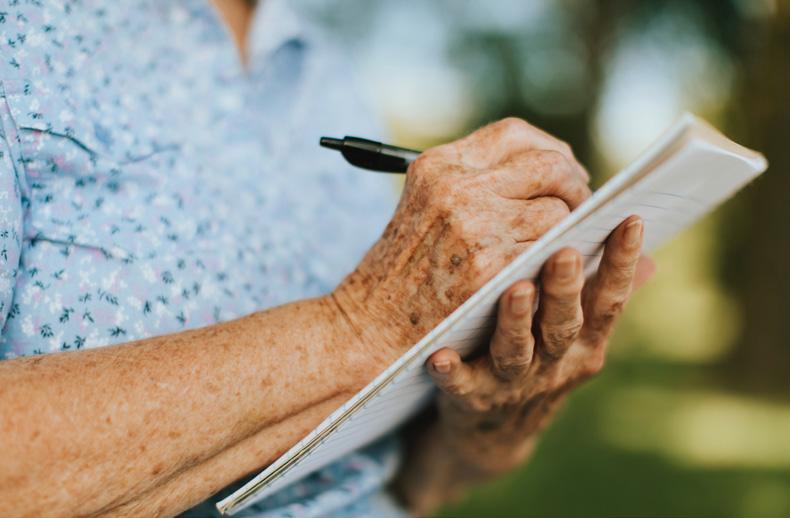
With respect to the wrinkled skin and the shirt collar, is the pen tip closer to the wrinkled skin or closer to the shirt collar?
the wrinkled skin

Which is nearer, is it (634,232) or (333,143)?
(634,232)

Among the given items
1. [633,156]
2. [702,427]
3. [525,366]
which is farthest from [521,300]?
[633,156]

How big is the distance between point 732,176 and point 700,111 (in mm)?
5757

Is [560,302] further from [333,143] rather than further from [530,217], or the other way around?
[333,143]

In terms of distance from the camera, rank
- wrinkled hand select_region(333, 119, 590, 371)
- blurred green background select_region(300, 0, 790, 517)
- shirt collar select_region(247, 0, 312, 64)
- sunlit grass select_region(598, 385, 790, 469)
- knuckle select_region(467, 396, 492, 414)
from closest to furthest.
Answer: wrinkled hand select_region(333, 119, 590, 371)
knuckle select_region(467, 396, 492, 414)
shirt collar select_region(247, 0, 312, 64)
blurred green background select_region(300, 0, 790, 517)
sunlit grass select_region(598, 385, 790, 469)

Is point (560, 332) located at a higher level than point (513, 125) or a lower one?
lower

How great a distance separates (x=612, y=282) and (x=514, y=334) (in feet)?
0.46

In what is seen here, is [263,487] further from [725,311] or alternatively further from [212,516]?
[725,311]

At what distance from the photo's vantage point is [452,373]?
83cm

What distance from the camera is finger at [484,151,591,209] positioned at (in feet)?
2.80

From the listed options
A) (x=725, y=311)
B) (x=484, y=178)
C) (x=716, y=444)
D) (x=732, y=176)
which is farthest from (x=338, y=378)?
(x=725, y=311)

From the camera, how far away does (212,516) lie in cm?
101

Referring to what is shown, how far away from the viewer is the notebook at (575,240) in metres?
0.63

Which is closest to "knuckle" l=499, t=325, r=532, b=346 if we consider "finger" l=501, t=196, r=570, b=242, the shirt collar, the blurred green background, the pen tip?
"finger" l=501, t=196, r=570, b=242
